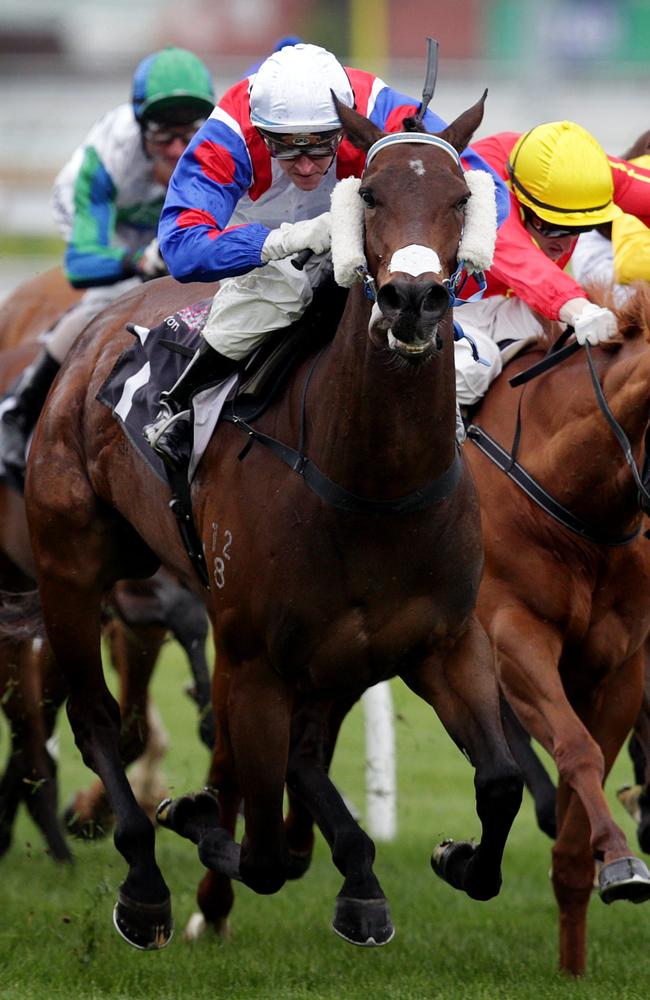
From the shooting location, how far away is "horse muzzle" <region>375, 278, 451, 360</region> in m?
3.29

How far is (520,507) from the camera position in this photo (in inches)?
200

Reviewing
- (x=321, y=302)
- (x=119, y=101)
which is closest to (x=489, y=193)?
(x=321, y=302)

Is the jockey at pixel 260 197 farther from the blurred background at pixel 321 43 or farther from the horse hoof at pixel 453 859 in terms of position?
the blurred background at pixel 321 43

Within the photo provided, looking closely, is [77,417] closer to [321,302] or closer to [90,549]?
[90,549]

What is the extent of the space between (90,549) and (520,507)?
1309 mm

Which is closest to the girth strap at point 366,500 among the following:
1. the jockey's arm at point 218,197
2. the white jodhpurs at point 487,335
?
the jockey's arm at point 218,197

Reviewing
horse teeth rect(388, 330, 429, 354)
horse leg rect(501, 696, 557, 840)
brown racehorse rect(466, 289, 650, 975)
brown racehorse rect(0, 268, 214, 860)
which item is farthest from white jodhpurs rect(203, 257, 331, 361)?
brown racehorse rect(0, 268, 214, 860)

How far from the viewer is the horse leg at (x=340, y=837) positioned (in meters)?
4.29

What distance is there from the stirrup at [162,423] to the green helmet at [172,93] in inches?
88.5

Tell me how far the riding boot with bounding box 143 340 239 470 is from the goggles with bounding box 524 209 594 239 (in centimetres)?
140

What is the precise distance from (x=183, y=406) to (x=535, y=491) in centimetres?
113

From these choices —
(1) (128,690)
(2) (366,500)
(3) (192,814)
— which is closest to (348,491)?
(2) (366,500)

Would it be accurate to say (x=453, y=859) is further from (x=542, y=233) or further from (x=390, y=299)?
(x=542, y=233)

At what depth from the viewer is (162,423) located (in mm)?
4520
